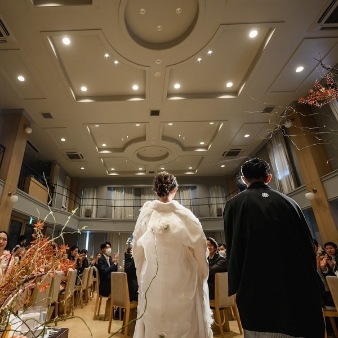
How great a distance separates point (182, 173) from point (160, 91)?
21.6 ft

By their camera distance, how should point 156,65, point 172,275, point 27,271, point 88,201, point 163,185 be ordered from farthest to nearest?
point 88,201
point 156,65
point 163,185
point 172,275
point 27,271

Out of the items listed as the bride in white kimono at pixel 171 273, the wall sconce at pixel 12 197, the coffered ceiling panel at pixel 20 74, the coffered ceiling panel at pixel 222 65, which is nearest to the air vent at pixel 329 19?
the coffered ceiling panel at pixel 222 65

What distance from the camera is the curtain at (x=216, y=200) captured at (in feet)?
39.7

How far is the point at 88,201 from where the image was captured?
477 inches

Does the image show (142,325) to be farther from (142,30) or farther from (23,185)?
(23,185)

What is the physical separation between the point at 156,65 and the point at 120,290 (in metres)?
4.73

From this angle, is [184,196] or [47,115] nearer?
[47,115]

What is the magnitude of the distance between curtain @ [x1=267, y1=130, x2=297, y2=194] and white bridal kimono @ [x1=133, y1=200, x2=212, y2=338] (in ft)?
22.0

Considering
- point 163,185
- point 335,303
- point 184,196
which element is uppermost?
point 184,196

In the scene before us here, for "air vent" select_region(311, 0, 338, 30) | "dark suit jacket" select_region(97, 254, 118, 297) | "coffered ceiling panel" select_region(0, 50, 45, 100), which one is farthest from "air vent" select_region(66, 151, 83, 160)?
"air vent" select_region(311, 0, 338, 30)

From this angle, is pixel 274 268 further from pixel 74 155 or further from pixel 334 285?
pixel 74 155

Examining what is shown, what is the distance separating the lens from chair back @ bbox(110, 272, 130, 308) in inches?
136

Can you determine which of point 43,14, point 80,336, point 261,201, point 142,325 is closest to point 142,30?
point 43,14

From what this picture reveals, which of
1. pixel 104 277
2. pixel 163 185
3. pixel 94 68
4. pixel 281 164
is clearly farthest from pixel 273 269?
pixel 281 164
